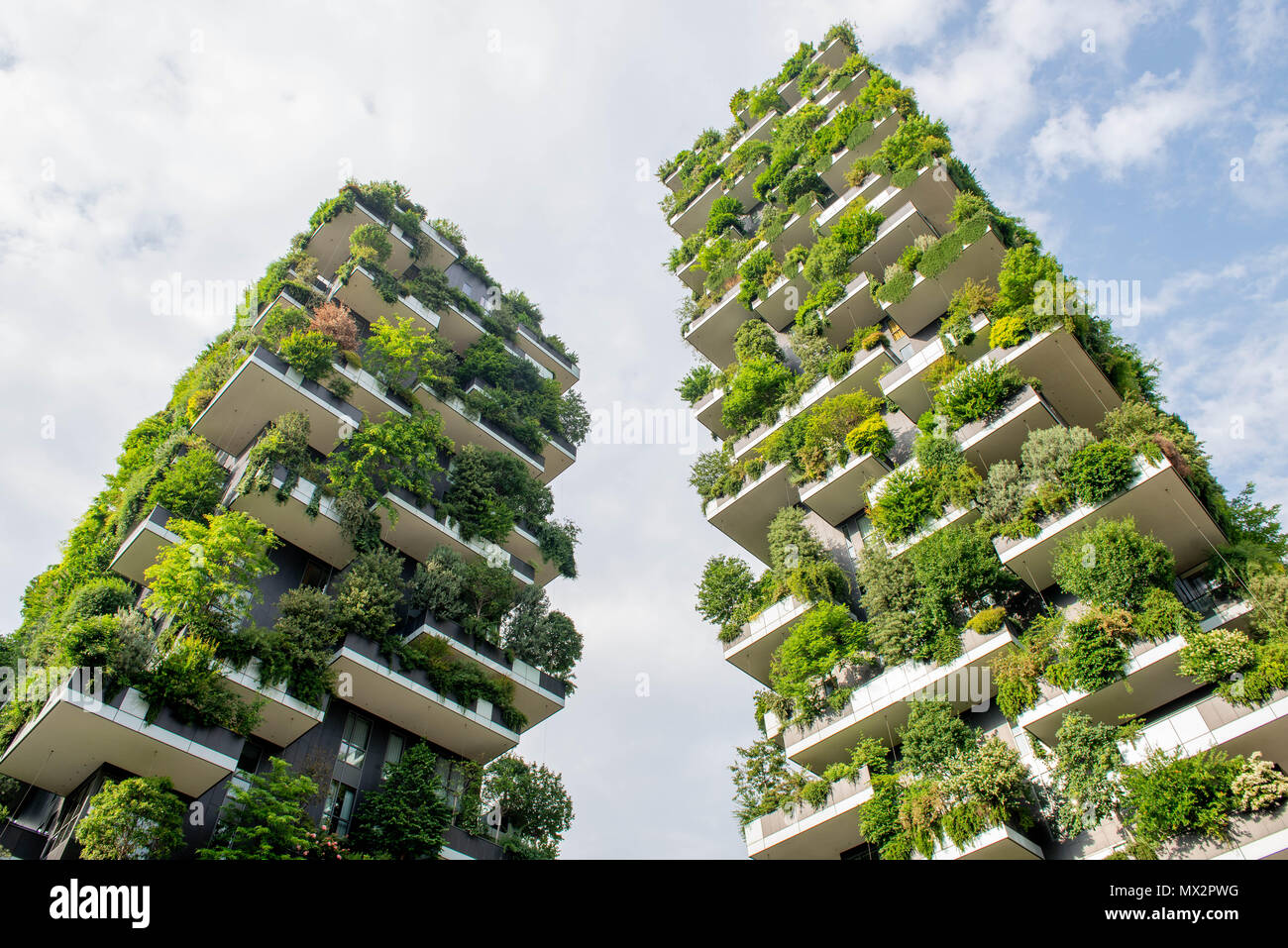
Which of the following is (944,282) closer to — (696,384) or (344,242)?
(696,384)

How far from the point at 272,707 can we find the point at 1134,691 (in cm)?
2156

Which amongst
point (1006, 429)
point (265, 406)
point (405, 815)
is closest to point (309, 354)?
point (265, 406)

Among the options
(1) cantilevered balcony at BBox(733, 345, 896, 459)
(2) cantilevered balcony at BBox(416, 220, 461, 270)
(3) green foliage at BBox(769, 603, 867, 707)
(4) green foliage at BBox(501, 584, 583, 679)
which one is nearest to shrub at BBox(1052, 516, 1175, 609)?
(3) green foliage at BBox(769, 603, 867, 707)

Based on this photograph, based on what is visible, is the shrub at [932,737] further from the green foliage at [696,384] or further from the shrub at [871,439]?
the green foliage at [696,384]

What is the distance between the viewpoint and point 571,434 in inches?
1491

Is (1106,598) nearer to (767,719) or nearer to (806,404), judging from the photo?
(767,719)

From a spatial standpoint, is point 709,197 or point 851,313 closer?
point 851,313

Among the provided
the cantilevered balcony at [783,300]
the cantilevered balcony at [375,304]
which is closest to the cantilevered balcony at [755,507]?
the cantilevered balcony at [783,300]

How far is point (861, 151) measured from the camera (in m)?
38.6

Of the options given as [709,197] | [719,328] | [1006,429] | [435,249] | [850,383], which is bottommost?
[1006,429]

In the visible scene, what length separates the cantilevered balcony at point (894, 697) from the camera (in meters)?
20.9

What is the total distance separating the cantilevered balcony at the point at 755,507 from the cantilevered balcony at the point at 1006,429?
21.9 feet

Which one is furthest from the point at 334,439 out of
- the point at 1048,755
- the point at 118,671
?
the point at 1048,755

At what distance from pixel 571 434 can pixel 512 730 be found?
16.0 m
